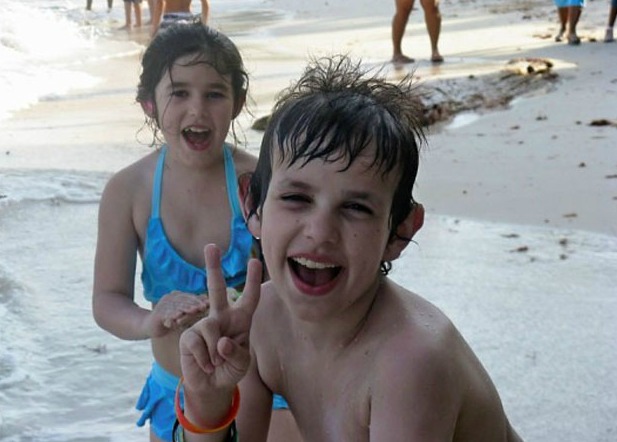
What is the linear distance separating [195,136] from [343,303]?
1.04m

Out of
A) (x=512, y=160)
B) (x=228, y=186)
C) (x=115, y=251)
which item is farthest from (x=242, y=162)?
(x=512, y=160)

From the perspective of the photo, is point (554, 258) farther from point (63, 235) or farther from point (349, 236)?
point (349, 236)

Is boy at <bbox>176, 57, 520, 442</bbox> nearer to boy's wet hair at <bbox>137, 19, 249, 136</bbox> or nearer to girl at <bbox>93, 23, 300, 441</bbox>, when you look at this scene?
girl at <bbox>93, 23, 300, 441</bbox>

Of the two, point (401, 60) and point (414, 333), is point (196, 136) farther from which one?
point (401, 60)

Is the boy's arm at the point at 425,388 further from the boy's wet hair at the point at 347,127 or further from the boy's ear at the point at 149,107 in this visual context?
the boy's ear at the point at 149,107

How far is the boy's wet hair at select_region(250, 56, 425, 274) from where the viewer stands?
1807 mm

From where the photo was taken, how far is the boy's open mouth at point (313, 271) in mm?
1768

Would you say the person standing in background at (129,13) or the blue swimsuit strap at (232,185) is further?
the person standing in background at (129,13)

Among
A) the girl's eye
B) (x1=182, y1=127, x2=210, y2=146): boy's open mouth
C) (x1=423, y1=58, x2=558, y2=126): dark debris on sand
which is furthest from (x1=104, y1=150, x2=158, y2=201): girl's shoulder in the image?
(x1=423, y1=58, x2=558, y2=126): dark debris on sand

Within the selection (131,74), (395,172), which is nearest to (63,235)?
(395,172)

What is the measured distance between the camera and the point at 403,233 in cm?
194

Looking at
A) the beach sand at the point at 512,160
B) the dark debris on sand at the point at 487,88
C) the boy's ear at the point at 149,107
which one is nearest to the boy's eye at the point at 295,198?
the boy's ear at the point at 149,107

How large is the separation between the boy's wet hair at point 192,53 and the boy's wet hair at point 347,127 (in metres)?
0.79

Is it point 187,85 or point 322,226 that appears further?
point 187,85
